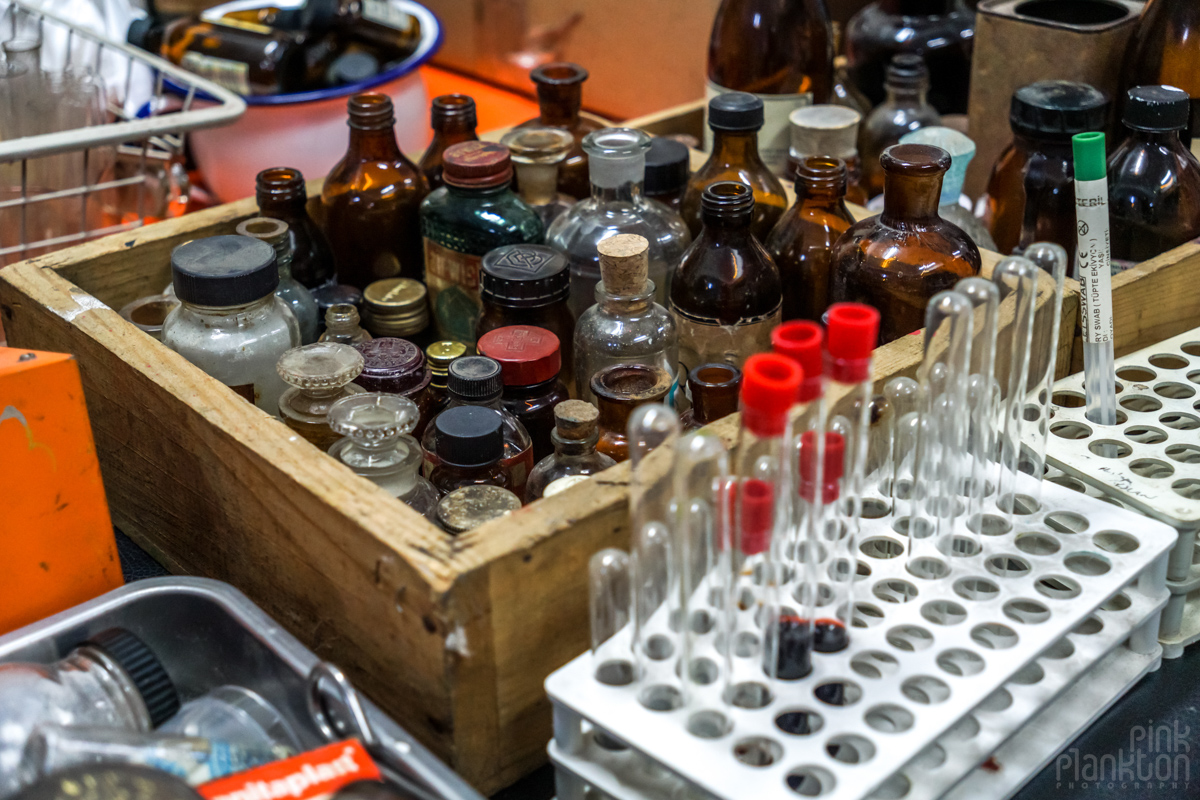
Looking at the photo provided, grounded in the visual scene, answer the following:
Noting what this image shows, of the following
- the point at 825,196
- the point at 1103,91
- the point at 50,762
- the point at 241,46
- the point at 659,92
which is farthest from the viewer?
the point at 659,92

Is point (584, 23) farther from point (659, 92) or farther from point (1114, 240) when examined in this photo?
point (1114, 240)

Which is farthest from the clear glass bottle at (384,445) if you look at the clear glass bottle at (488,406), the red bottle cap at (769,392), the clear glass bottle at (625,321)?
the red bottle cap at (769,392)

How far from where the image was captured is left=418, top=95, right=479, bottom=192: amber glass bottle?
→ 0.88m

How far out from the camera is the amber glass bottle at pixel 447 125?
0.88 metres

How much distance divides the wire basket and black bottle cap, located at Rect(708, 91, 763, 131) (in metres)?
0.36

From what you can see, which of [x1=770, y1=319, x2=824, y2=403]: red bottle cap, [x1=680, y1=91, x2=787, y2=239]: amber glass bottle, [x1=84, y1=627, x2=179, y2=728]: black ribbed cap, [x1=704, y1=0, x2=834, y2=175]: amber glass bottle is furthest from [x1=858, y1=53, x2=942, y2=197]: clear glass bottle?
[x1=84, y1=627, x2=179, y2=728]: black ribbed cap

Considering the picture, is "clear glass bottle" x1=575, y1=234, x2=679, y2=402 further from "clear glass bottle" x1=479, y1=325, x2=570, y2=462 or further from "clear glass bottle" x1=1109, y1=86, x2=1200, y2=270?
"clear glass bottle" x1=1109, y1=86, x2=1200, y2=270

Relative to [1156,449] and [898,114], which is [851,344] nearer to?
[1156,449]

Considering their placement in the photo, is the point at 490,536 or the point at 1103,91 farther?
the point at 1103,91

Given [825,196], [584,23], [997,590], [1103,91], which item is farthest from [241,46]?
[997,590]

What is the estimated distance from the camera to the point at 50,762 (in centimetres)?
45

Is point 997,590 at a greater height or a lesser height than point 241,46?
lesser

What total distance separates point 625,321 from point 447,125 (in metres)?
0.26

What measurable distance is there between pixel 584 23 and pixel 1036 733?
3.47ft
